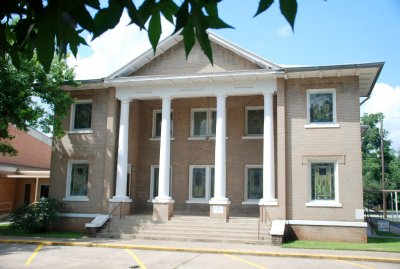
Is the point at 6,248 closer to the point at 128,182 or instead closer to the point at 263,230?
the point at 128,182

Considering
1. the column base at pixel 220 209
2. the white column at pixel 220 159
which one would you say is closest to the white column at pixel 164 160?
the column base at pixel 220 209

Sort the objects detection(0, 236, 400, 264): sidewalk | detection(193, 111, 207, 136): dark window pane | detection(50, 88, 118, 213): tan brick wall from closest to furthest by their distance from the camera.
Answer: detection(0, 236, 400, 264): sidewalk
detection(50, 88, 118, 213): tan brick wall
detection(193, 111, 207, 136): dark window pane

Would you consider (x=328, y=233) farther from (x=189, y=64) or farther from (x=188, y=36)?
(x=188, y=36)

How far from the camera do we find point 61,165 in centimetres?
2422

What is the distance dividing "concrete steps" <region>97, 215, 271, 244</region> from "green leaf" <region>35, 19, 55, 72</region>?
1769cm

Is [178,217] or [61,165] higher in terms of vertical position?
[61,165]

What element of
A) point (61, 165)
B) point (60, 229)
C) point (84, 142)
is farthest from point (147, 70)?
point (60, 229)

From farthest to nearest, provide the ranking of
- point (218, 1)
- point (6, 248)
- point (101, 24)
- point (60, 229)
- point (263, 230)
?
1. point (60, 229)
2. point (263, 230)
3. point (6, 248)
4. point (218, 1)
5. point (101, 24)

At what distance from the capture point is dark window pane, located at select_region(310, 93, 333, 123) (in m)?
20.8

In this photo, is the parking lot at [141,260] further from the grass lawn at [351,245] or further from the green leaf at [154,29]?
the green leaf at [154,29]

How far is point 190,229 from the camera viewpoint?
792 inches

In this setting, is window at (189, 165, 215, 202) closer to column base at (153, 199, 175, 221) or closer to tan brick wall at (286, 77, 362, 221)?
column base at (153, 199, 175, 221)

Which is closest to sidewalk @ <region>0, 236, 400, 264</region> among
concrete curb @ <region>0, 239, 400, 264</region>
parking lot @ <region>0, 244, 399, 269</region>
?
concrete curb @ <region>0, 239, 400, 264</region>

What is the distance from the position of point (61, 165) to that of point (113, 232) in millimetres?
5782
